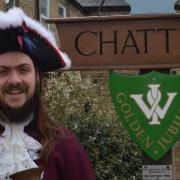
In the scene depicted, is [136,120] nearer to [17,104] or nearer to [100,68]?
[100,68]

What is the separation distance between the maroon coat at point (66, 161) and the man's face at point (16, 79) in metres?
0.14

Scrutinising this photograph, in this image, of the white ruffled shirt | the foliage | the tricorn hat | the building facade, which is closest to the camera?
the white ruffled shirt

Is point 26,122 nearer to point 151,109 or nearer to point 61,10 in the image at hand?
point 151,109

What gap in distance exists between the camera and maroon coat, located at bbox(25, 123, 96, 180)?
2.16 m

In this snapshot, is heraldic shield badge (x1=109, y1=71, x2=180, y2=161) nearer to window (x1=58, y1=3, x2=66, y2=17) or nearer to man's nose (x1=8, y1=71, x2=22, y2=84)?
man's nose (x1=8, y1=71, x2=22, y2=84)

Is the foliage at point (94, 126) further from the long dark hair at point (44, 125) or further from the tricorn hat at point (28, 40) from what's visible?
the long dark hair at point (44, 125)

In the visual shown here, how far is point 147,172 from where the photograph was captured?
13.4 ft

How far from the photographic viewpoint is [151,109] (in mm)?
4086

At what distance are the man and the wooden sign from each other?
5.81 feet

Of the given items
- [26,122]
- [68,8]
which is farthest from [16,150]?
[68,8]

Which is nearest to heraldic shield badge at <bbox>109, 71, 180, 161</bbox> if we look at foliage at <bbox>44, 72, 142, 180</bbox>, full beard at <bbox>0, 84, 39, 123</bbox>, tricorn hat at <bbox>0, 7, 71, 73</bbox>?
tricorn hat at <bbox>0, 7, 71, 73</bbox>

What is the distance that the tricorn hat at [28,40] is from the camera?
2203mm

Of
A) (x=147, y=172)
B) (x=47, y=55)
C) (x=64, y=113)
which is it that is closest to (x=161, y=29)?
(x=147, y=172)

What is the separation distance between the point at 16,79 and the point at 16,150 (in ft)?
0.90
